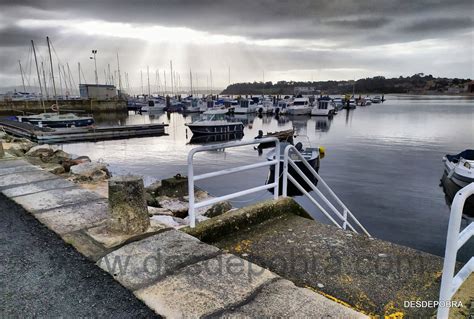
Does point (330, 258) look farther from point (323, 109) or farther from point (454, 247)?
point (323, 109)

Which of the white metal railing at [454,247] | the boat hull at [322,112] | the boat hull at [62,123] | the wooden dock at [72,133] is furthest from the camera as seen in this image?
Result: the boat hull at [322,112]

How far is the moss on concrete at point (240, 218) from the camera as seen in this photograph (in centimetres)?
388

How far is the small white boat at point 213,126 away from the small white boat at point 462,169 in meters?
25.8

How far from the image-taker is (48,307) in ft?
8.13

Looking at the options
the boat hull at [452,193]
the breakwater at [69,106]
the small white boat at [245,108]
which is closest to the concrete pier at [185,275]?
the boat hull at [452,193]

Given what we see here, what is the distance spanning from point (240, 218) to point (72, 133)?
33784mm

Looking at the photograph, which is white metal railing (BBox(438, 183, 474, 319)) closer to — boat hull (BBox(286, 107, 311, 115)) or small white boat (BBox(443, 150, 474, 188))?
small white boat (BBox(443, 150, 474, 188))

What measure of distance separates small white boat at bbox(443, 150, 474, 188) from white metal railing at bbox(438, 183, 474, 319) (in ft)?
48.4

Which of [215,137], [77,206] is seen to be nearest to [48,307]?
[77,206]

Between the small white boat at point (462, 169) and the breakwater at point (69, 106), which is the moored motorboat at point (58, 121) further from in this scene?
the small white boat at point (462, 169)

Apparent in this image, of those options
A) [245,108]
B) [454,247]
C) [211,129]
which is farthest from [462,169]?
[245,108]

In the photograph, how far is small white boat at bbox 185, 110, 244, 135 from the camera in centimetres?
3784

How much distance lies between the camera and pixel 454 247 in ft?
6.11

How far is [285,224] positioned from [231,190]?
12.3m
